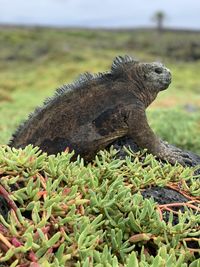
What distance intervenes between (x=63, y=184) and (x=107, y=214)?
329 millimetres

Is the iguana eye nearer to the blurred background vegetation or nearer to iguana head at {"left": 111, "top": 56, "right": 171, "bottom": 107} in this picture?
iguana head at {"left": 111, "top": 56, "right": 171, "bottom": 107}

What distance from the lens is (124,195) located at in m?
2.70

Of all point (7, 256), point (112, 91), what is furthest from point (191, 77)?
point (7, 256)

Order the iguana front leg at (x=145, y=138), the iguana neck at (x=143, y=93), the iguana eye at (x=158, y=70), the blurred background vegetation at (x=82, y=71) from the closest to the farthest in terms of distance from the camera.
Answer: the iguana front leg at (x=145, y=138) < the iguana neck at (x=143, y=93) < the iguana eye at (x=158, y=70) < the blurred background vegetation at (x=82, y=71)

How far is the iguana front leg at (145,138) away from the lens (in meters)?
4.11

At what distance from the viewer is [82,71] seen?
124ft

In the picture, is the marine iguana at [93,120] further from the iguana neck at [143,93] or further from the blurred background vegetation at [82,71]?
the blurred background vegetation at [82,71]

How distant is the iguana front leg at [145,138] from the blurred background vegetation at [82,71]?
4.33 m

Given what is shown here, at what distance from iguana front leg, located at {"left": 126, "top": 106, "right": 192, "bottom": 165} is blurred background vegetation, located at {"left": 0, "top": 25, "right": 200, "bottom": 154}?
14.2 feet

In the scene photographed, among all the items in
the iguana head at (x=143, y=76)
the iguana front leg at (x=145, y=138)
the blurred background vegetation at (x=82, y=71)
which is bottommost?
the blurred background vegetation at (x=82, y=71)

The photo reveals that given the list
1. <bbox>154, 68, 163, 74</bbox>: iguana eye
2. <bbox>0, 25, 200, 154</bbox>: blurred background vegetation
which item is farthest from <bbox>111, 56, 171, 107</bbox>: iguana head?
<bbox>0, 25, 200, 154</bbox>: blurred background vegetation

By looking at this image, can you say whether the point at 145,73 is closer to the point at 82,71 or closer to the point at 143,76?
the point at 143,76

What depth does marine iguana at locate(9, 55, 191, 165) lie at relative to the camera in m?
4.12

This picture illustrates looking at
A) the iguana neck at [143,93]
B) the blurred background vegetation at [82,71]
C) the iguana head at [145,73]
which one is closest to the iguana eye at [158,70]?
the iguana head at [145,73]
